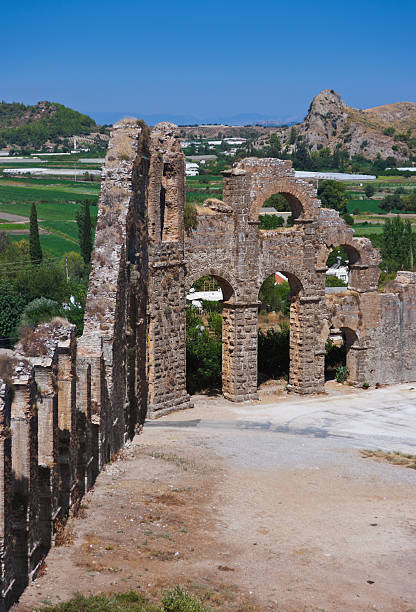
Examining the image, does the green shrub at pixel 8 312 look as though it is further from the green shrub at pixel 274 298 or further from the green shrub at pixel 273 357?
the green shrub at pixel 273 357

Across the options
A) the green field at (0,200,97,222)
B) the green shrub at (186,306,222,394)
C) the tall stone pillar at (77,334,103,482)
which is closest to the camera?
the tall stone pillar at (77,334,103,482)

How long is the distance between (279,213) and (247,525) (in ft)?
223

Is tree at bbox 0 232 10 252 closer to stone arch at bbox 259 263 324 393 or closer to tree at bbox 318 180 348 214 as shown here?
stone arch at bbox 259 263 324 393

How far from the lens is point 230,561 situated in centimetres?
1355

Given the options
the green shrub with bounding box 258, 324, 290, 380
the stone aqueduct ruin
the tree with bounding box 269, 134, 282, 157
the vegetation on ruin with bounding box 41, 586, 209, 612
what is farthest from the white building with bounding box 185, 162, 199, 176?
the vegetation on ruin with bounding box 41, 586, 209, 612

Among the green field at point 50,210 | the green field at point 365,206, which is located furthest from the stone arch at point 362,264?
the green field at point 365,206

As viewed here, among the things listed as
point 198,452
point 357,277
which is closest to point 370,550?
point 198,452

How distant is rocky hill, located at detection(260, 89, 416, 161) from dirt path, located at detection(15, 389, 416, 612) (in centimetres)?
13115

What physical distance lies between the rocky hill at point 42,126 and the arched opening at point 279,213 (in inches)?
3745

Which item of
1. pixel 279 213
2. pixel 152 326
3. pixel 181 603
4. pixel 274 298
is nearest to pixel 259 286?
pixel 152 326

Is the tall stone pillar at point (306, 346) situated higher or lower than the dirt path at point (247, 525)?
higher

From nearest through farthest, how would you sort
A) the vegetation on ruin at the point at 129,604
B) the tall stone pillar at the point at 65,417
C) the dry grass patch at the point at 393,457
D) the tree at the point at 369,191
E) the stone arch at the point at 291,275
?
the vegetation on ruin at the point at 129,604 → the tall stone pillar at the point at 65,417 → the dry grass patch at the point at 393,457 → the stone arch at the point at 291,275 → the tree at the point at 369,191

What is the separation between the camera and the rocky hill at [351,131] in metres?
148

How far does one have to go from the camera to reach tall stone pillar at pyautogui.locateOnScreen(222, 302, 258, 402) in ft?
84.8
